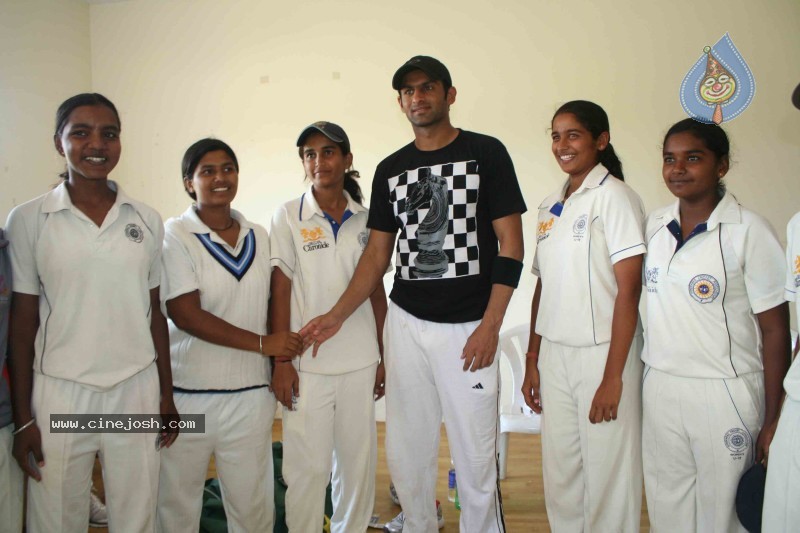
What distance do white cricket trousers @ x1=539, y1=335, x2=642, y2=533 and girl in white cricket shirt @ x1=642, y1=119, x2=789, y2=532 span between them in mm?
52

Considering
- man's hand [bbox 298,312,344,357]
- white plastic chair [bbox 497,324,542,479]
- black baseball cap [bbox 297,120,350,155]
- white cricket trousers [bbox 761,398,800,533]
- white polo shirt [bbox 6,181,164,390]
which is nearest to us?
white cricket trousers [bbox 761,398,800,533]

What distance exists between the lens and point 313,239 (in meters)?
1.98

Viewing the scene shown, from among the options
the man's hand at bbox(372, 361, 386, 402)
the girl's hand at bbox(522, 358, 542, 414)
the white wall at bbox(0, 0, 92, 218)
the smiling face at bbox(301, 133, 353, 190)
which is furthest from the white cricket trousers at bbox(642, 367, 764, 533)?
the white wall at bbox(0, 0, 92, 218)

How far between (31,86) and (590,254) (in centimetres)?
377

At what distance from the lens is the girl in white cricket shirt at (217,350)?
1808mm

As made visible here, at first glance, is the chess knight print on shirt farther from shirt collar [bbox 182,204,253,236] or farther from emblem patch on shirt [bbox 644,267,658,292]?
shirt collar [bbox 182,204,253,236]

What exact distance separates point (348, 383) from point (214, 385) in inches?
18.1

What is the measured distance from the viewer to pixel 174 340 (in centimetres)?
191

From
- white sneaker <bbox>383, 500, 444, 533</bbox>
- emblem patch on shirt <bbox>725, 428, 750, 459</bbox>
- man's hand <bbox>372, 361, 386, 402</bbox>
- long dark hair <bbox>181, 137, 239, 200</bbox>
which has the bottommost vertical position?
white sneaker <bbox>383, 500, 444, 533</bbox>

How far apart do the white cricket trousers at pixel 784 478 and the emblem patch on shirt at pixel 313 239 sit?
146cm

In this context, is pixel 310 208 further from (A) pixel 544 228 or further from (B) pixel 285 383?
(A) pixel 544 228

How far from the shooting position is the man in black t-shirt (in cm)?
174

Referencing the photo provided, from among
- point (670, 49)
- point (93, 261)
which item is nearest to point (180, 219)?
point (93, 261)

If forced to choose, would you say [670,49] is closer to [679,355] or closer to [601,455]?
[679,355]
